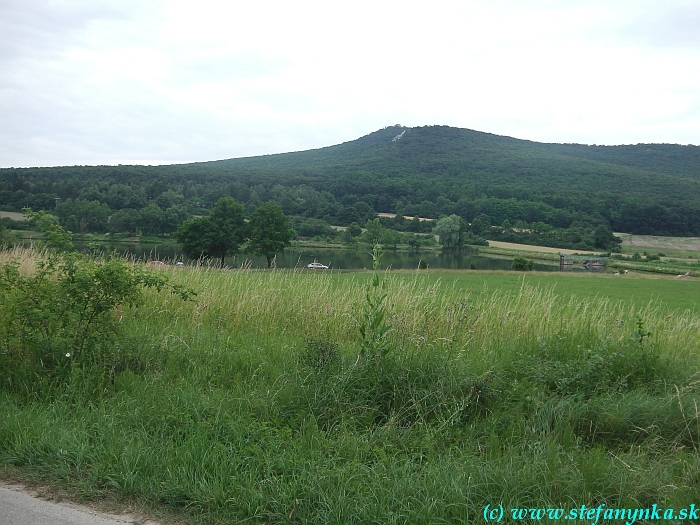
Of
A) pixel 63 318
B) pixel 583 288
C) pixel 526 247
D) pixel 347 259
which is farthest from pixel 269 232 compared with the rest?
pixel 63 318

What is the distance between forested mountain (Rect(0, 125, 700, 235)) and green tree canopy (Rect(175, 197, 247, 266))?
6.56ft

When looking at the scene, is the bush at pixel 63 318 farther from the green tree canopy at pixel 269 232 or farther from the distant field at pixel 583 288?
the green tree canopy at pixel 269 232

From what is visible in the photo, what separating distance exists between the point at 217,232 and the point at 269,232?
16.4 ft

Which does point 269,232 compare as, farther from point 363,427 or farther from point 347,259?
point 363,427

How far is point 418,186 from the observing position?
60.5 metres

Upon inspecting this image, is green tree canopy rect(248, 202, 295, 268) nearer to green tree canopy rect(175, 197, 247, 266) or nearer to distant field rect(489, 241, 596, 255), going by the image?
green tree canopy rect(175, 197, 247, 266)

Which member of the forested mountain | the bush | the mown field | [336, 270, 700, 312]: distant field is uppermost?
the forested mountain

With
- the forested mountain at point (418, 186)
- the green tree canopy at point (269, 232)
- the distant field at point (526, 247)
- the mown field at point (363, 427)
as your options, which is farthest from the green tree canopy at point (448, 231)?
the mown field at point (363, 427)

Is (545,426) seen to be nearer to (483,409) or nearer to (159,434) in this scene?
(483,409)

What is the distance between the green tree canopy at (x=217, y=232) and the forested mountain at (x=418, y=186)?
1999 mm

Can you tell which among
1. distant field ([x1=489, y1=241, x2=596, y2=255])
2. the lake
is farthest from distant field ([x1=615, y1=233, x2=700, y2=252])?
the lake

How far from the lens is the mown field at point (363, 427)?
3629 millimetres

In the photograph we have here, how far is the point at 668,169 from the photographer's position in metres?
140

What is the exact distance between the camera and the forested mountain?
34.7 meters
